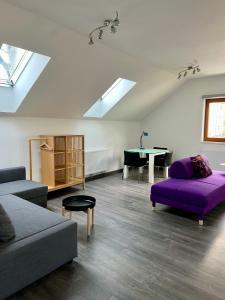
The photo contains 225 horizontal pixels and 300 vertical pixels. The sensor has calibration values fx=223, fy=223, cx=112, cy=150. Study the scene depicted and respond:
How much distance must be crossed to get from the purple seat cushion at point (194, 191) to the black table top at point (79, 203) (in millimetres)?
1158

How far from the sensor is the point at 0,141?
3797 millimetres

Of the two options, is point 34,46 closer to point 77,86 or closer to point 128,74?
point 77,86

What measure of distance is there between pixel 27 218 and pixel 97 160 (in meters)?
3.47

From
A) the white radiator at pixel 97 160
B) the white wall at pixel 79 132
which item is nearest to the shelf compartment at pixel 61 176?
the white wall at pixel 79 132

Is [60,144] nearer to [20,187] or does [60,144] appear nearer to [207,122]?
[20,187]

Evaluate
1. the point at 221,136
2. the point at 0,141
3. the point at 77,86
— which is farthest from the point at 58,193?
the point at 221,136

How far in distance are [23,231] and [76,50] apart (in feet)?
8.35

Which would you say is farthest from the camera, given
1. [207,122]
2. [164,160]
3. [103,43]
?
[207,122]

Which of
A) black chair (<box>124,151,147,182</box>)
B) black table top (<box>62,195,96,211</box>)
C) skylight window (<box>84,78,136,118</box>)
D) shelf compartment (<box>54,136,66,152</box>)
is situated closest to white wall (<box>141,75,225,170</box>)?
black chair (<box>124,151,147,182</box>)

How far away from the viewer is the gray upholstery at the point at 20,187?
3.14m

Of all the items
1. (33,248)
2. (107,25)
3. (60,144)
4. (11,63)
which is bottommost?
(33,248)

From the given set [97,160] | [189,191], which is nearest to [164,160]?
[97,160]

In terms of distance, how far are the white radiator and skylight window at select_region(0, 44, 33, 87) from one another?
88.3 inches

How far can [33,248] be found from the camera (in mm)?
1834
